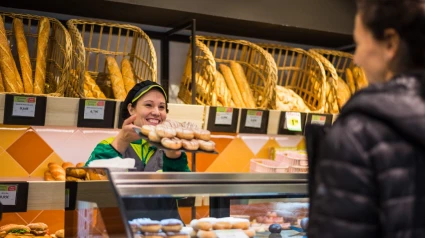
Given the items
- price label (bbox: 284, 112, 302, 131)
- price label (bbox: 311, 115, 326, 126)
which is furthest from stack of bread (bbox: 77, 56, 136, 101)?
price label (bbox: 311, 115, 326, 126)

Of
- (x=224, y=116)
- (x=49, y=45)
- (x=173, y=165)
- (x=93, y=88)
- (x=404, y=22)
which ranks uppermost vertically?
(x=49, y=45)

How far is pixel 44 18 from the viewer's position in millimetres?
3145

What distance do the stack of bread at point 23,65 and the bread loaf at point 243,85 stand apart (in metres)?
1.22

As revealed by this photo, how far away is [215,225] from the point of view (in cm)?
179

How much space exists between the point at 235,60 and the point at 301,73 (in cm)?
58

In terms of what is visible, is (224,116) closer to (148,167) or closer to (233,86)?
(233,86)

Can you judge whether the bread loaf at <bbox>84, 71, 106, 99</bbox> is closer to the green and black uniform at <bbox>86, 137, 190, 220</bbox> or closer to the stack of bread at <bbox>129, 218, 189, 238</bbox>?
the green and black uniform at <bbox>86, 137, 190, 220</bbox>

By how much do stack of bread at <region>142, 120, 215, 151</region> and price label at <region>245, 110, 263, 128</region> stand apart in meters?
1.55

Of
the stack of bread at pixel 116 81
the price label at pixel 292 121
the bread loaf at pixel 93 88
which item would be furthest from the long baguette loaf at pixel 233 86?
the bread loaf at pixel 93 88

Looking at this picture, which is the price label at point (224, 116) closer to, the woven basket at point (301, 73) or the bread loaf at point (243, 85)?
the bread loaf at point (243, 85)

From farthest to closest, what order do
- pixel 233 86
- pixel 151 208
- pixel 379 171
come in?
pixel 233 86
pixel 151 208
pixel 379 171

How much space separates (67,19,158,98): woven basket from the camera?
10.8 ft

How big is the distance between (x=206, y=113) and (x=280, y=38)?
1137mm

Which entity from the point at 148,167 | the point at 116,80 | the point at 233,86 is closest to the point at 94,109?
the point at 116,80
